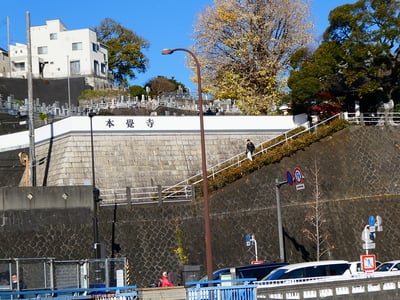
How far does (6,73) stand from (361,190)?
57.5 metres

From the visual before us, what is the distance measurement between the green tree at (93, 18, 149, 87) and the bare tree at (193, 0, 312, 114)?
36.3 meters

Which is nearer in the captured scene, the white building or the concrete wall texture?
the concrete wall texture

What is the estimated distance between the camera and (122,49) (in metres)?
96.6

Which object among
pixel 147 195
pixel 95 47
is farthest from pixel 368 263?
pixel 95 47

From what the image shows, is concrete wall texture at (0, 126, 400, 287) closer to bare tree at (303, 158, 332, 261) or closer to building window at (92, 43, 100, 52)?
bare tree at (303, 158, 332, 261)

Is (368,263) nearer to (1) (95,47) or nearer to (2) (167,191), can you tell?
(2) (167,191)

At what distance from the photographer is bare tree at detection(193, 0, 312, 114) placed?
56812mm

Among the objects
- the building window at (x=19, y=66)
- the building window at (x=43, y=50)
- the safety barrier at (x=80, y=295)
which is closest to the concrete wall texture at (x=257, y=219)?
the safety barrier at (x=80, y=295)

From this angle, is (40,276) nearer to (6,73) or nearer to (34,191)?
(34,191)

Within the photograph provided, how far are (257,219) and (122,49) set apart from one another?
205 ft

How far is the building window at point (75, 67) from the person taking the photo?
89562 mm

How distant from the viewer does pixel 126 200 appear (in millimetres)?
36812

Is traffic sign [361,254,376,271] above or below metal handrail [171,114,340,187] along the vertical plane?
below

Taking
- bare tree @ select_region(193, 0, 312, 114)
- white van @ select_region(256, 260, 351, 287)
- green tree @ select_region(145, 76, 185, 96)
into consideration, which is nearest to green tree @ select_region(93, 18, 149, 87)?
green tree @ select_region(145, 76, 185, 96)
